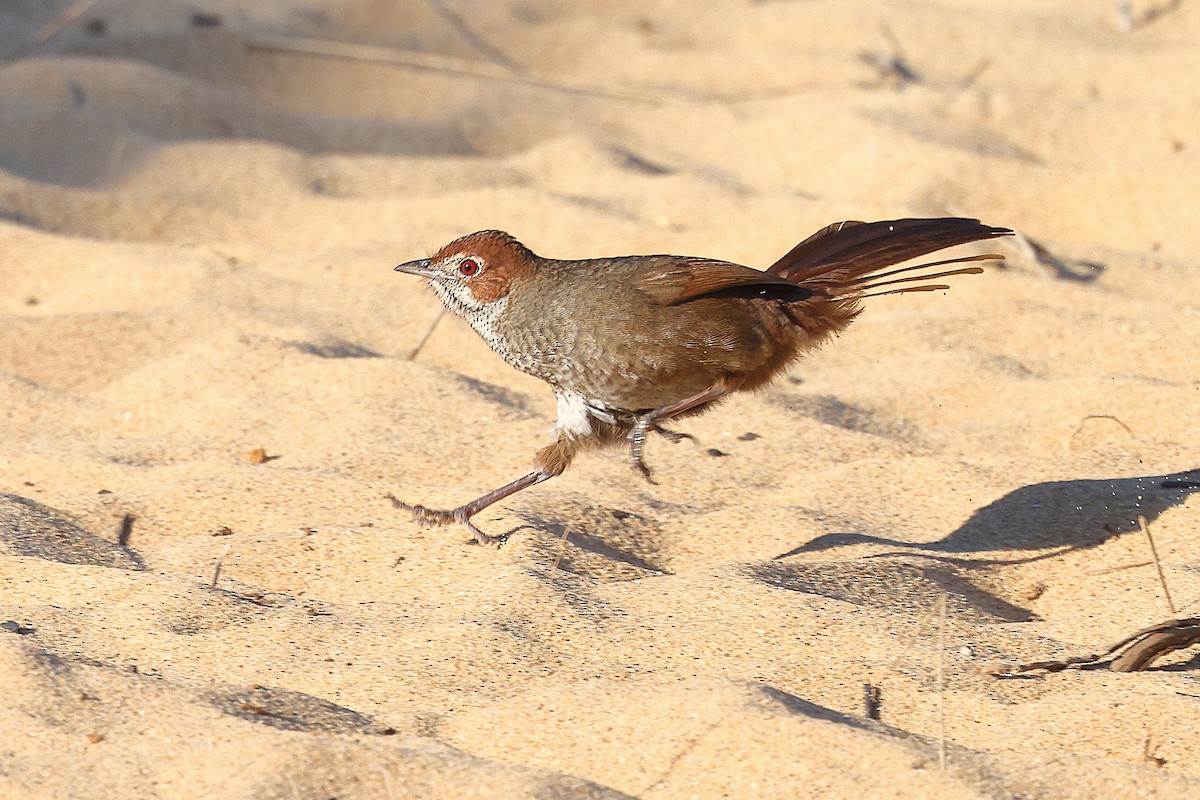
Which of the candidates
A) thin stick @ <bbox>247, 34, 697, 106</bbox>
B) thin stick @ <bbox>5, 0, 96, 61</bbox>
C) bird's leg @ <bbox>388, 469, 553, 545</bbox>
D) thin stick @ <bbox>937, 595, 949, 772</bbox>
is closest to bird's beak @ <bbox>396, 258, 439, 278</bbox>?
bird's leg @ <bbox>388, 469, 553, 545</bbox>

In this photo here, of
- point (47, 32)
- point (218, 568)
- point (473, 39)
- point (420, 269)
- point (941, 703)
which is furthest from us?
point (473, 39)

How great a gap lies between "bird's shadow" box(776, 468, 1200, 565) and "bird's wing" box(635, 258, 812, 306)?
2.14ft

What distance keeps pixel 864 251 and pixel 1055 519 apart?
83 cm

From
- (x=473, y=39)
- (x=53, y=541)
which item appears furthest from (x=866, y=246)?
(x=473, y=39)

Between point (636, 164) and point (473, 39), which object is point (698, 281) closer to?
point (636, 164)

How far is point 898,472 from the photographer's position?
3.83 meters

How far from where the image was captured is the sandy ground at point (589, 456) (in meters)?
2.49

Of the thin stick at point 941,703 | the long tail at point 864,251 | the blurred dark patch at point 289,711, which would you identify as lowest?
the blurred dark patch at point 289,711

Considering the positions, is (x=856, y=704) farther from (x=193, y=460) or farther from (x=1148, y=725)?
(x=193, y=460)

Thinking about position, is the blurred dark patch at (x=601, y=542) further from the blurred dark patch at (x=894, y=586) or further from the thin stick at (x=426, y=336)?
the thin stick at (x=426, y=336)

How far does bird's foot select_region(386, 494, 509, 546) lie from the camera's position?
11.0ft

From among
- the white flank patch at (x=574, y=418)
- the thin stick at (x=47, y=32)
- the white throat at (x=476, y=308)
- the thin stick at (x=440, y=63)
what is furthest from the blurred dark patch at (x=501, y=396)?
the thin stick at (x=47, y=32)

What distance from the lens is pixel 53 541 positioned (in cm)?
328

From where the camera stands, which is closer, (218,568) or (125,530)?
(218,568)
